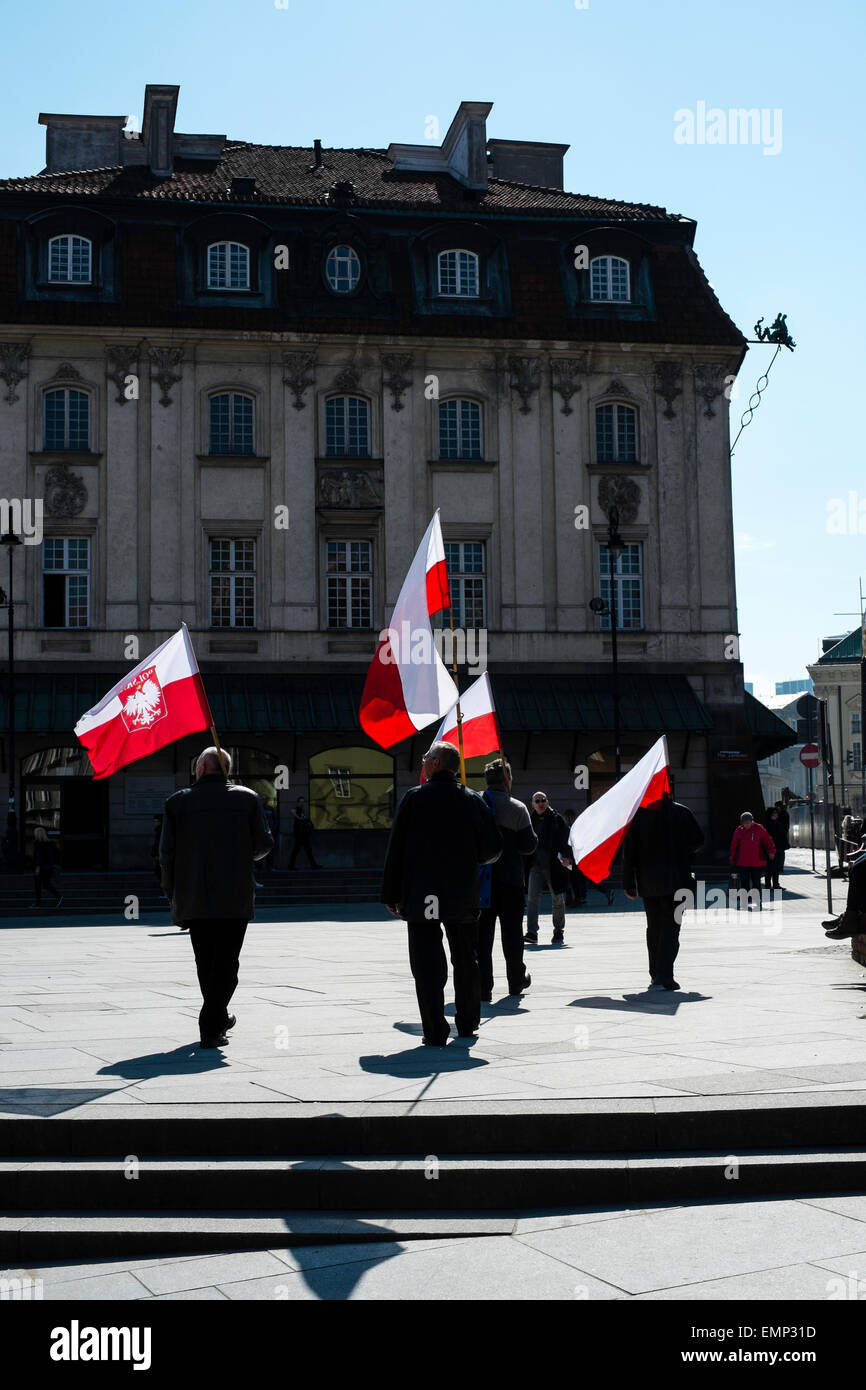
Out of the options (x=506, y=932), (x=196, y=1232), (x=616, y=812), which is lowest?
(x=196, y=1232)

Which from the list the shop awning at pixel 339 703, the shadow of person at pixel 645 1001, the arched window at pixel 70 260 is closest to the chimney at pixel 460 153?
the arched window at pixel 70 260

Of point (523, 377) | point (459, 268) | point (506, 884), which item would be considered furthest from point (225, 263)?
point (506, 884)

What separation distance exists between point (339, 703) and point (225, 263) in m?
10.9

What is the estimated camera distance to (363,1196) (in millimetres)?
6789

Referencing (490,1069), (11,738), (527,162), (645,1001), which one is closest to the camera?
(490,1069)

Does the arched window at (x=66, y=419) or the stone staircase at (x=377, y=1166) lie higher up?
the arched window at (x=66, y=419)

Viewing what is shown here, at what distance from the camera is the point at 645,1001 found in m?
12.3

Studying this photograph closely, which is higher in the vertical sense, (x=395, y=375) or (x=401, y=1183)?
(x=395, y=375)

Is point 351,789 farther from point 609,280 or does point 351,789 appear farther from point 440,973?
point 440,973

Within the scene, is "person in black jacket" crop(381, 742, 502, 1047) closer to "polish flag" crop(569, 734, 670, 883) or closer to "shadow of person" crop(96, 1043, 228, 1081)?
"shadow of person" crop(96, 1043, 228, 1081)

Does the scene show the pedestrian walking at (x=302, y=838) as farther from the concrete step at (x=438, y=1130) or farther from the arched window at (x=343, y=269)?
the concrete step at (x=438, y=1130)

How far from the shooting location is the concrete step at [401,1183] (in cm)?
679

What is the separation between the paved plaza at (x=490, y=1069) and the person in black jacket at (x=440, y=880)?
0.31 metres
